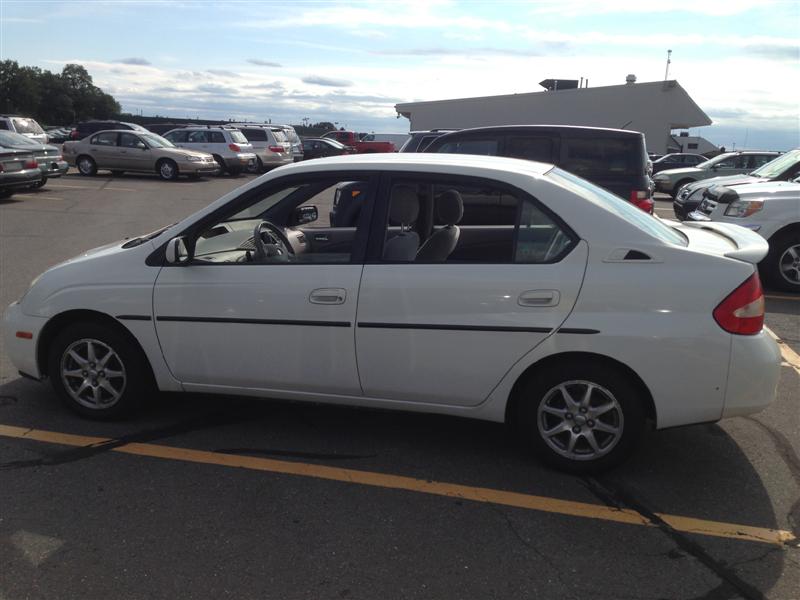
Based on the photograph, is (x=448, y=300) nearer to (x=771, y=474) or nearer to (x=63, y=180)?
(x=771, y=474)

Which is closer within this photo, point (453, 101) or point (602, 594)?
point (602, 594)

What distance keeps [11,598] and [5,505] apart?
754 mm

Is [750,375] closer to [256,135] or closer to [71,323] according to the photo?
[71,323]

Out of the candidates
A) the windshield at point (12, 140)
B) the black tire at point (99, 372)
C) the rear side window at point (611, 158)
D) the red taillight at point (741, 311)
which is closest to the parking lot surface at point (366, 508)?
the black tire at point (99, 372)

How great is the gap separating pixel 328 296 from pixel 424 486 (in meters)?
1.11

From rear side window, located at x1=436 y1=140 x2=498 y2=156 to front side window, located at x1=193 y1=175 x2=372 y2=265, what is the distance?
4205 millimetres

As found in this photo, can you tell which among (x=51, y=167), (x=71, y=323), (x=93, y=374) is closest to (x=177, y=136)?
(x=51, y=167)

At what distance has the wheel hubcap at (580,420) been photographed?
11.5 ft

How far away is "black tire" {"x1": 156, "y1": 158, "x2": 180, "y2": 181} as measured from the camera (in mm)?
22359

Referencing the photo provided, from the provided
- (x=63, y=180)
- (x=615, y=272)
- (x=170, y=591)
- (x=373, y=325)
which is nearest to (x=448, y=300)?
(x=373, y=325)

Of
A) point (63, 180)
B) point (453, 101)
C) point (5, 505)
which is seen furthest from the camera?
point (453, 101)

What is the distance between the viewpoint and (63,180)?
70.1 feet

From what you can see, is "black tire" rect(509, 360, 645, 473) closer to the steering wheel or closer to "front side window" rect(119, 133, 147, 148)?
the steering wheel

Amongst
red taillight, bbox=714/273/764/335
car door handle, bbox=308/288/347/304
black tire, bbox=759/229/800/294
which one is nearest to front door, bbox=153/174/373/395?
car door handle, bbox=308/288/347/304
